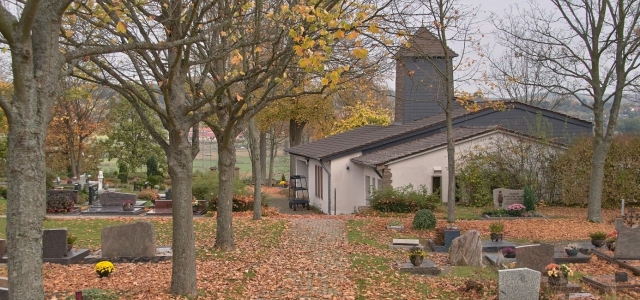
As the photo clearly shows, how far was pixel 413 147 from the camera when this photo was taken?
2975cm

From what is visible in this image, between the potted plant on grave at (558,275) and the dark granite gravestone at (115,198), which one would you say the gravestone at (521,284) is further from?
the dark granite gravestone at (115,198)

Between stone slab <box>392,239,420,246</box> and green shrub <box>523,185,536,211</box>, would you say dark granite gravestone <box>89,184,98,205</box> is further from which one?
green shrub <box>523,185,536,211</box>

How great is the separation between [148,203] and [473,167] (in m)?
16.9

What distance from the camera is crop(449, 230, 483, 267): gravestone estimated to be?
567 inches

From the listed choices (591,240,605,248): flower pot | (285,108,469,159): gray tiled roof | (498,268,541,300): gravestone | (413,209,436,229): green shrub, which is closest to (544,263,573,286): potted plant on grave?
(498,268,541,300): gravestone

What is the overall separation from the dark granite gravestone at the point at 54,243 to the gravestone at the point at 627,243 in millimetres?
12858

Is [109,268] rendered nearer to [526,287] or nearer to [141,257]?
[141,257]

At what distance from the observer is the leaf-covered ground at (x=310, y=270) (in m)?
11.0

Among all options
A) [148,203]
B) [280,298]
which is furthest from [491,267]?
[148,203]

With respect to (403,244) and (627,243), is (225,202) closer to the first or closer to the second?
(403,244)

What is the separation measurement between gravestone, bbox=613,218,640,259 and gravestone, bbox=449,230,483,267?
10.9 ft

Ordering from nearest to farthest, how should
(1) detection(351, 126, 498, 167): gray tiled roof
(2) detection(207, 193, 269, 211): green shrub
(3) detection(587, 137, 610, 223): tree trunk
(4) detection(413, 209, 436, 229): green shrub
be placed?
(4) detection(413, 209, 436, 229): green shrub → (3) detection(587, 137, 610, 223): tree trunk → (2) detection(207, 193, 269, 211): green shrub → (1) detection(351, 126, 498, 167): gray tiled roof

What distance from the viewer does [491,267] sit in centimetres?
1424

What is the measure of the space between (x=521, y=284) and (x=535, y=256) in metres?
2.78
